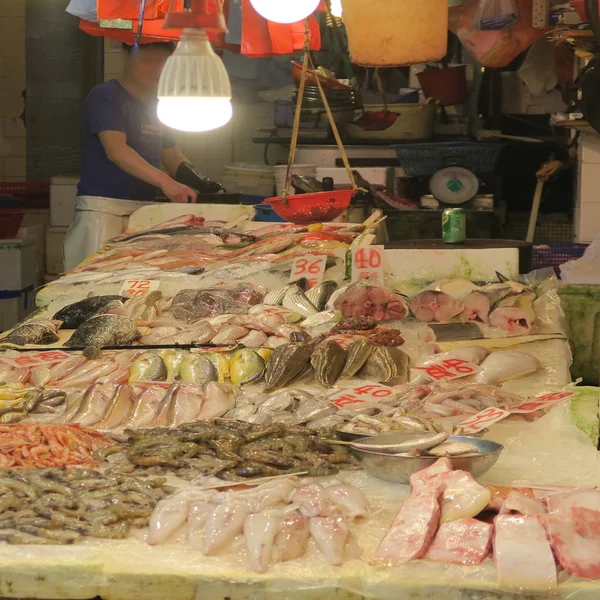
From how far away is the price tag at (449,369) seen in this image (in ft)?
12.8

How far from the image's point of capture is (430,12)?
4535 millimetres

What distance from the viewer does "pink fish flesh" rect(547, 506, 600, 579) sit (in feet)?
7.41

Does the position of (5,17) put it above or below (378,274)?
above

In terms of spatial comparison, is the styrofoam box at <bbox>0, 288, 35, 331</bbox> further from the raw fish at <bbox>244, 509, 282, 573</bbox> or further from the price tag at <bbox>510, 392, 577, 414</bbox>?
the raw fish at <bbox>244, 509, 282, 573</bbox>

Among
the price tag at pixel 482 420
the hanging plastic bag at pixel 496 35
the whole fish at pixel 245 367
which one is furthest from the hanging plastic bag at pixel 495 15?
the price tag at pixel 482 420

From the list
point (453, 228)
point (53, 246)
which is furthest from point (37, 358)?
point (53, 246)

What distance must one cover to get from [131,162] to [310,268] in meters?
2.59

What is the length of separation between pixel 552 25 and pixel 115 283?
13.8 ft

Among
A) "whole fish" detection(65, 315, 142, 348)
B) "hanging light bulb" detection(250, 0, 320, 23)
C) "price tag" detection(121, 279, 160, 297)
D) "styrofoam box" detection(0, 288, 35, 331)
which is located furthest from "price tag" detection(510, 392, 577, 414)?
"styrofoam box" detection(0, 288, 35, 331)

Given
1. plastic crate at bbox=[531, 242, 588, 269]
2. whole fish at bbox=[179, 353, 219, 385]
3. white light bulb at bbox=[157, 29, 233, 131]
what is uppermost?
white light bulb at bbox=[157, 29, 233, 131]

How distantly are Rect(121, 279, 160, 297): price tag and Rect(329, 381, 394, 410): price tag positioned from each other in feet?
6.67

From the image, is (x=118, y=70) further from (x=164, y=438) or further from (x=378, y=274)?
(x=164, y=438)

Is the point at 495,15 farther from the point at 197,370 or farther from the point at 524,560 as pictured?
the point at 524,560

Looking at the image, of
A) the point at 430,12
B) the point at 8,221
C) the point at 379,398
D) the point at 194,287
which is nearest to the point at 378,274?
the point at 194,287
